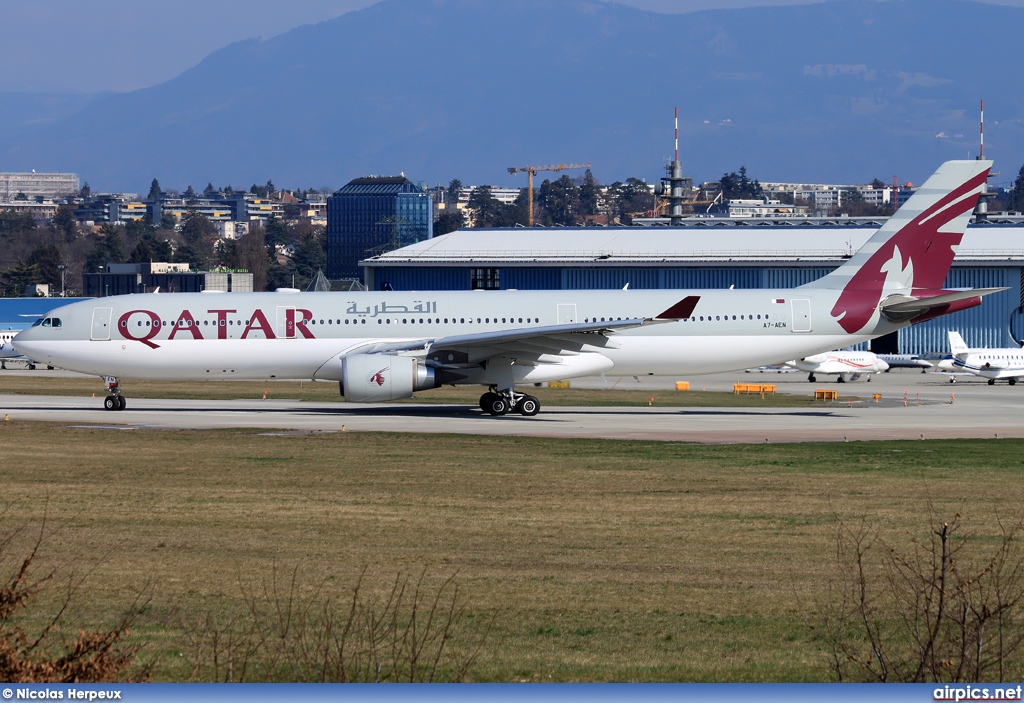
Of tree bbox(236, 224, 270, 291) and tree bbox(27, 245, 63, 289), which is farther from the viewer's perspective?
tree bbox(236, 224, 270, 291)

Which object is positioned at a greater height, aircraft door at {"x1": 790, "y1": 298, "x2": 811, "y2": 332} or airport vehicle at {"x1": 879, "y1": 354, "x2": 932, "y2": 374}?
aircraft door at {"x1": 790, "y1": 298, "x2": 811, "y2": 332}

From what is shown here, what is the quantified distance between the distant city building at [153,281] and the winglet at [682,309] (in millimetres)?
87196

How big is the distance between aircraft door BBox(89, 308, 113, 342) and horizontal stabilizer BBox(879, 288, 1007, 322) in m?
24.5

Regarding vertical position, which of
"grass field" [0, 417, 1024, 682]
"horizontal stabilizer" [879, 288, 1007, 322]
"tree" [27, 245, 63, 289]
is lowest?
"grass field" [0, 417, 1024, 682]

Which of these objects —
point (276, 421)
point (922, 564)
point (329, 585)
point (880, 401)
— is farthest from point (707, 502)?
point (880, 401)

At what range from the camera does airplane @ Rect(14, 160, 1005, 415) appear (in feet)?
127

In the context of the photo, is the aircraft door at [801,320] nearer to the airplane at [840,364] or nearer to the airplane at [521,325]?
the airplane at [521,325]

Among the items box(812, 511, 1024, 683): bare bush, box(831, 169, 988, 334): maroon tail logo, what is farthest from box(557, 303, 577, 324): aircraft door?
box(812, 511, 1024, 683): bare bush

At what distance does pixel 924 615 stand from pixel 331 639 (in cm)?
530

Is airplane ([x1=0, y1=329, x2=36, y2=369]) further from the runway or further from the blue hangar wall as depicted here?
the runway

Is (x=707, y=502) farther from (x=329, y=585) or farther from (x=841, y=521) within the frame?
(x=329, y=585)

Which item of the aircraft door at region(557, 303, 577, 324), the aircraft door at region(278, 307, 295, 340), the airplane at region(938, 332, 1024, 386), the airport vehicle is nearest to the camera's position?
the aircraft door at region(278, 307, 295, 340)

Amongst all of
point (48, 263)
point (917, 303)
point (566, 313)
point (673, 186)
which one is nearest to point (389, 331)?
point (566, 313)

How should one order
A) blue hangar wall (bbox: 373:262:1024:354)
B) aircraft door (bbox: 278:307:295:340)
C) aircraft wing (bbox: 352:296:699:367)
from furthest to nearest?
1. blue hangar wall (bbox: 373:262:1024:354)
2. aircraft door (bbox: 278:307:295:340)
3. aircraft wing (bbox: 352:296:699:367)
